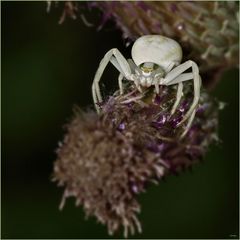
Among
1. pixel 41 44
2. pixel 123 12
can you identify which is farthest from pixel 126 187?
pixel 41 44

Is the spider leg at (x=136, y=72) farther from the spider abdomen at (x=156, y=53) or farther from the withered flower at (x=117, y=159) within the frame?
the withered flower at (x=117, y=159)

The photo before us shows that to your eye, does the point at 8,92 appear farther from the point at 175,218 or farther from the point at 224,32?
the point at 224,32

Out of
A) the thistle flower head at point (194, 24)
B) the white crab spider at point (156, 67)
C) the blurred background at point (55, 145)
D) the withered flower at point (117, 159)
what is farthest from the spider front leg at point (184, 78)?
the blurred background at point (55, 145)

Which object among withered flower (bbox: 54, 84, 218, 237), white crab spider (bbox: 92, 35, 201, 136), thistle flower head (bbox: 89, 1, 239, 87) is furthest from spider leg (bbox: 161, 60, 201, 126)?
thistle flower head (bbox: 89, 1, 239, 87)

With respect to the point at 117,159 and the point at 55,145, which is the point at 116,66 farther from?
the point at 55,145

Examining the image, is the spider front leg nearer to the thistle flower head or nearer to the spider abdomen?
the spider abdomen

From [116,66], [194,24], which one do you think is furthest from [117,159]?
[116,66]
